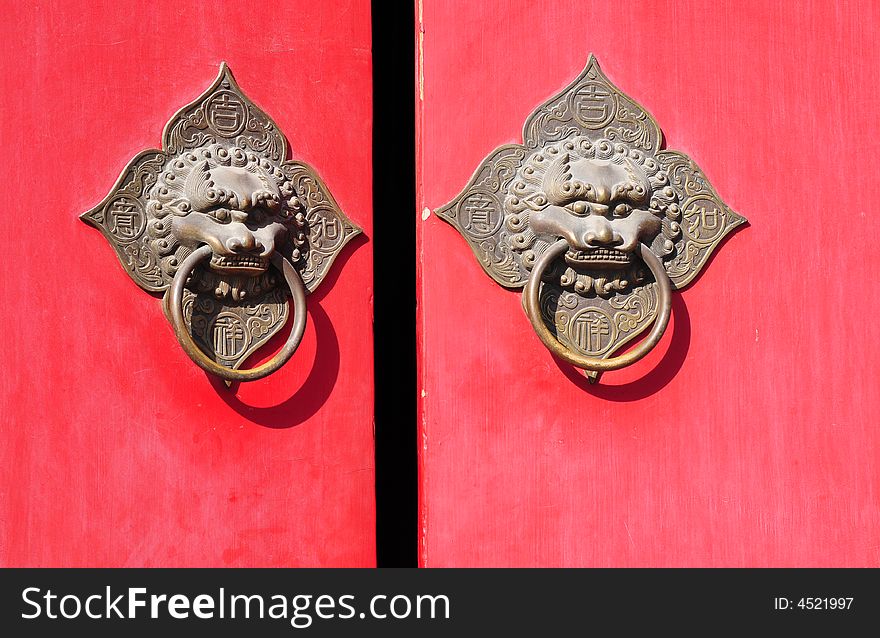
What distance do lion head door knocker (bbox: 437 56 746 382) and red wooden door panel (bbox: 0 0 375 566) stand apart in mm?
164

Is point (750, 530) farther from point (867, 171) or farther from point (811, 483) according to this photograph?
point (867, 171)

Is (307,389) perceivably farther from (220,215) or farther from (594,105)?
(594,105)

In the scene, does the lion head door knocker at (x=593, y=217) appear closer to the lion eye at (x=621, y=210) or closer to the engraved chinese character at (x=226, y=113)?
the lion eye at (x=621, y=210)

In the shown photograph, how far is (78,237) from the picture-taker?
100cm

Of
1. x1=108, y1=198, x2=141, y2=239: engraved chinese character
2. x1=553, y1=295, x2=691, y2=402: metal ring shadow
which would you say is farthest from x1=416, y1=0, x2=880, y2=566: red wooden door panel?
x1=108, y1=198, x2=141, y2=239: engraved chinese character

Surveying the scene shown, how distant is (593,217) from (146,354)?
472 mm

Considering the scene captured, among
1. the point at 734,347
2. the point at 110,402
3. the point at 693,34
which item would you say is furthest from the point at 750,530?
the point at 110,402

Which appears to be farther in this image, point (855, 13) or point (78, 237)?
point (855, 13)

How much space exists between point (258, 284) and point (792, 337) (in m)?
0.57

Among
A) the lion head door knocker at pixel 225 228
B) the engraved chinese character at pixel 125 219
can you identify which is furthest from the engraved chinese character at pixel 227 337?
the engraved chinese character at pixel 125 219

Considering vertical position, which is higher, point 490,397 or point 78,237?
point 78,237

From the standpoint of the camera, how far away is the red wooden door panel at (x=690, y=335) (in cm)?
105

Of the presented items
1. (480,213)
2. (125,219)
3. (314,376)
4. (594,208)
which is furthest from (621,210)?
(125,219)

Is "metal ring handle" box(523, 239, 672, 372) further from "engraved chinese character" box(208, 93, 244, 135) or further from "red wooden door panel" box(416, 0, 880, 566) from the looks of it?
"engraved chinese character" box(208, 93, 244, 135)
